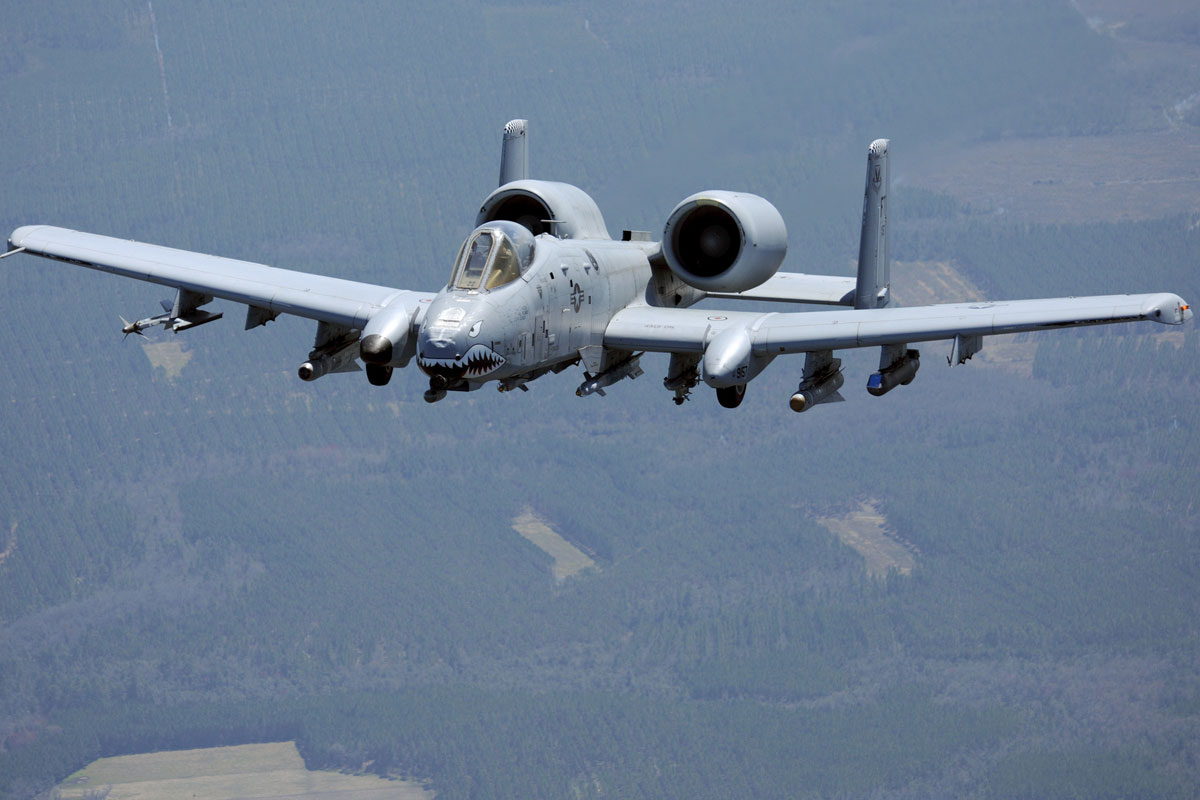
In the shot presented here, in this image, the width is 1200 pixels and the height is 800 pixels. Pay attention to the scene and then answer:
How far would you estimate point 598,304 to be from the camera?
48188mm

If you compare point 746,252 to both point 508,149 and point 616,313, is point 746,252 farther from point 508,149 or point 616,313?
point 508,149

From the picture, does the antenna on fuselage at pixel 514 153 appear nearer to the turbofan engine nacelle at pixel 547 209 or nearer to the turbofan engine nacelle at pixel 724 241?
the turbofan engine nacelle at pixel 547 209

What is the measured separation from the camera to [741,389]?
4841 cm

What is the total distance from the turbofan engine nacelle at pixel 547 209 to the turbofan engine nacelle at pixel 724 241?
223 centimetres

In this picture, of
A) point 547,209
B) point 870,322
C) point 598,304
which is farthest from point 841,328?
point 547,209

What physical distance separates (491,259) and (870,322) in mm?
9579

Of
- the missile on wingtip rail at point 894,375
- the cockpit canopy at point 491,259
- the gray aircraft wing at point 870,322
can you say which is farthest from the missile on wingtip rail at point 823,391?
the cockpit canopy at point 491,259

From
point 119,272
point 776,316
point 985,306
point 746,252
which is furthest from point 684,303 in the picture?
point 119,272

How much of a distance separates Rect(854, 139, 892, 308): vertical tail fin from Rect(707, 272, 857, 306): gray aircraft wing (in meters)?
1.44

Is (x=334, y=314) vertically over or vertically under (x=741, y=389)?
over

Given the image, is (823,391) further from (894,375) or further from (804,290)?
(804,290)

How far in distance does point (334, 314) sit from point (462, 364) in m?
6.23

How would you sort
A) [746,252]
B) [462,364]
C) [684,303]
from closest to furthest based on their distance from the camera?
[462,364]
[746,252]
[684,303]

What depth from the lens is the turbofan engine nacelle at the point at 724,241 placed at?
165ft
